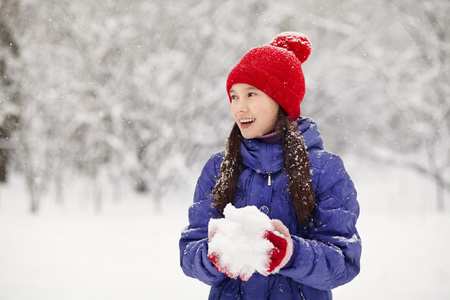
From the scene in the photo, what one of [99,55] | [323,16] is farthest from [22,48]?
[323,16]

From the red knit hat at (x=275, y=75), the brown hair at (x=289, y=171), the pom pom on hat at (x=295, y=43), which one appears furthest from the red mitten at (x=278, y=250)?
the pom pom on hat at (x=295, y=43)

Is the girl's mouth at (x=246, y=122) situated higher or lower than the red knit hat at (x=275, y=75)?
lower

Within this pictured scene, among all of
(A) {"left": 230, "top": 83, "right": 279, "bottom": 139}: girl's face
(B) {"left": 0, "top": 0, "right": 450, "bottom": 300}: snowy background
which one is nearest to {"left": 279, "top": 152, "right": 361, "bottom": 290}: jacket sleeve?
(A) {"left": 230, "top": 83, "right": 279, "bottom": 139}: girl's face

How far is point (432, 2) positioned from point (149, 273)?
7.93m

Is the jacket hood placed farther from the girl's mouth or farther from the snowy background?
the snowy background

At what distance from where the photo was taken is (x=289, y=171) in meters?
1.46

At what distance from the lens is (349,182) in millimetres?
1456

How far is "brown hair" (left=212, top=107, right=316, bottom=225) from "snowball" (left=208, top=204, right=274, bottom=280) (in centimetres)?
24

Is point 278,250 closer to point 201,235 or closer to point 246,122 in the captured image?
point 201,235

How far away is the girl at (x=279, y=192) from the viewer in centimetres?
129

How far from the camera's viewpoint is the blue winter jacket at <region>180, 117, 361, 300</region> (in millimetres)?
1288

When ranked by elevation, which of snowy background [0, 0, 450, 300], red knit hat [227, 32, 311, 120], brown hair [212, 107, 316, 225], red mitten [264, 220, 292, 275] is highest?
snowy background [0, 0, 450, 300]

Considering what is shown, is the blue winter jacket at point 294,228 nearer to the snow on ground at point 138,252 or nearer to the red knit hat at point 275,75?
Result: the red knit hat at point 275,75

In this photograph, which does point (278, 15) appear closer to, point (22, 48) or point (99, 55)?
point (99, 55)
